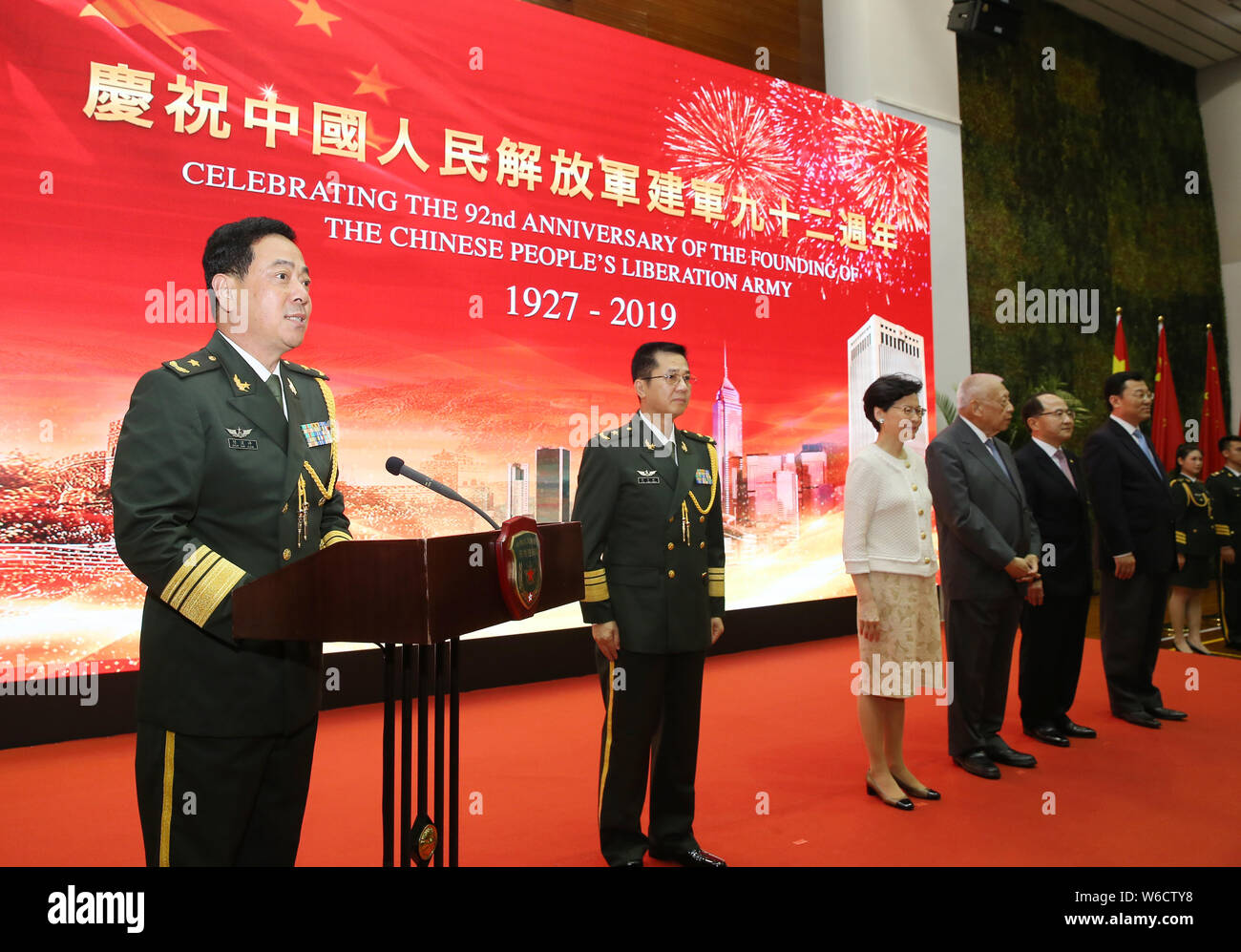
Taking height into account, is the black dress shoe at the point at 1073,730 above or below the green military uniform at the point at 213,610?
below

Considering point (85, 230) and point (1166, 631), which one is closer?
point (85, 230)

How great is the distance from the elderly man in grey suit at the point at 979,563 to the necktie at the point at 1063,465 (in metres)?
0.43

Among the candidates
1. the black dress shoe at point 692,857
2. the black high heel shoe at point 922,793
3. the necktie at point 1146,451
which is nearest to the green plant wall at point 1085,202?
the necktie at point 1146,451

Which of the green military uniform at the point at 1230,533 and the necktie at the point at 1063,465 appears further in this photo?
the green military uniform at the point at 1230,533

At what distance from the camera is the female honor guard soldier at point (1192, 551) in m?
5.50

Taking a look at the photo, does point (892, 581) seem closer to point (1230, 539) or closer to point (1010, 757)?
point (1010, 757)

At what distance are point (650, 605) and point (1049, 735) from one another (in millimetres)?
2132

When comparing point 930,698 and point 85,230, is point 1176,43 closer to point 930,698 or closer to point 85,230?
point 930,698

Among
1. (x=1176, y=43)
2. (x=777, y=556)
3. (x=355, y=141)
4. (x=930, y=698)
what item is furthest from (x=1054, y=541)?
(x=1176, y=43)

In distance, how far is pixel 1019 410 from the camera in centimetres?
788

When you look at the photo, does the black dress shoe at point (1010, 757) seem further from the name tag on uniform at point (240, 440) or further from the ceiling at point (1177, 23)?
the ceiling at point (1177, 23)

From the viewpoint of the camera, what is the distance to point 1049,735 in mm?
3578

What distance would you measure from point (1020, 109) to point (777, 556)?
530 cm

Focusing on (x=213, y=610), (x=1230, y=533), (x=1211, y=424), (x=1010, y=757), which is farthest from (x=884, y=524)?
(x=1211, y=424)
